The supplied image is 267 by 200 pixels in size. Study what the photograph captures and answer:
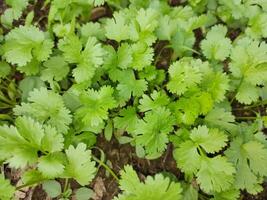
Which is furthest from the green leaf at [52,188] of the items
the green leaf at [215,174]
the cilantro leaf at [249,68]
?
the cilantro leaf at [249,68]

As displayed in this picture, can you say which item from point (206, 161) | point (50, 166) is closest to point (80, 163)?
point (50, 166)

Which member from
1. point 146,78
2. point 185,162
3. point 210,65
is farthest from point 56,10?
point 185,162

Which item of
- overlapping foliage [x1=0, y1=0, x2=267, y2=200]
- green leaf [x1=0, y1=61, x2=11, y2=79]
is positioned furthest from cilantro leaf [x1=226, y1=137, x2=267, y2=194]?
green leaf [x1=0, y1=61, x2=11, y2=79]

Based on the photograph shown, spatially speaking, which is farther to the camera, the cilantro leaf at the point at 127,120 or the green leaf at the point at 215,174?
the cilantro leaf at the point at 127,120

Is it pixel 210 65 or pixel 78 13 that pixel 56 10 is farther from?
pixel 210 65

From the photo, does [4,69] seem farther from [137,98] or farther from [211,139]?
[211,139]

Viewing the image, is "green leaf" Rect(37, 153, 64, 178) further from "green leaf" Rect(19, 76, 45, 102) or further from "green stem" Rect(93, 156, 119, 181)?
"green leaf" Rect(19, 76, 45, 102)

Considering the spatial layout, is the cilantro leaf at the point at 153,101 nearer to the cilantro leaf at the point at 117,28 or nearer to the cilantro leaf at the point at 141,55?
the cilantro leaf at the point at 141,55
